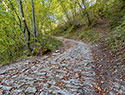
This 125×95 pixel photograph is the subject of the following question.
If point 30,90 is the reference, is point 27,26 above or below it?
above

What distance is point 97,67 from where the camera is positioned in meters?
3.99

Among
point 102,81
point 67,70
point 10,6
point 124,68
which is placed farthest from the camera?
point 10,6

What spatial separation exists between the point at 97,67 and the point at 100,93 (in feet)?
5.26

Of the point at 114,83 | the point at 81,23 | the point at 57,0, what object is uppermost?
the point at 57,0

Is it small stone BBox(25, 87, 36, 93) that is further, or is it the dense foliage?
the dense foliage

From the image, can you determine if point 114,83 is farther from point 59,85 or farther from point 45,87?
point 45,87

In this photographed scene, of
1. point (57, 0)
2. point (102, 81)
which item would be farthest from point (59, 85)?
point (57, 0)

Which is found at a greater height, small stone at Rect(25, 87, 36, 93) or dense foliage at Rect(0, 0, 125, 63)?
dense foliage at Rect(0, 0, 125, 63)

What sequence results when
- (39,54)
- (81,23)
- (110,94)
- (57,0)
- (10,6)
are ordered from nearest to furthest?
(110,94)
(10,6)
(39,54)
(57,0)
(81,23)

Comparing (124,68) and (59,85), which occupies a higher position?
(59,85)

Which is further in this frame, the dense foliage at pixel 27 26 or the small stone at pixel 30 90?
the dense foliage at pixel 27 26

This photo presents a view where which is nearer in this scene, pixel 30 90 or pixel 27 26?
pixel 30 90

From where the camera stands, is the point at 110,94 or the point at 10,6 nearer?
the point at 110,94

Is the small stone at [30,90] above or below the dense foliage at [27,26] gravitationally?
below
